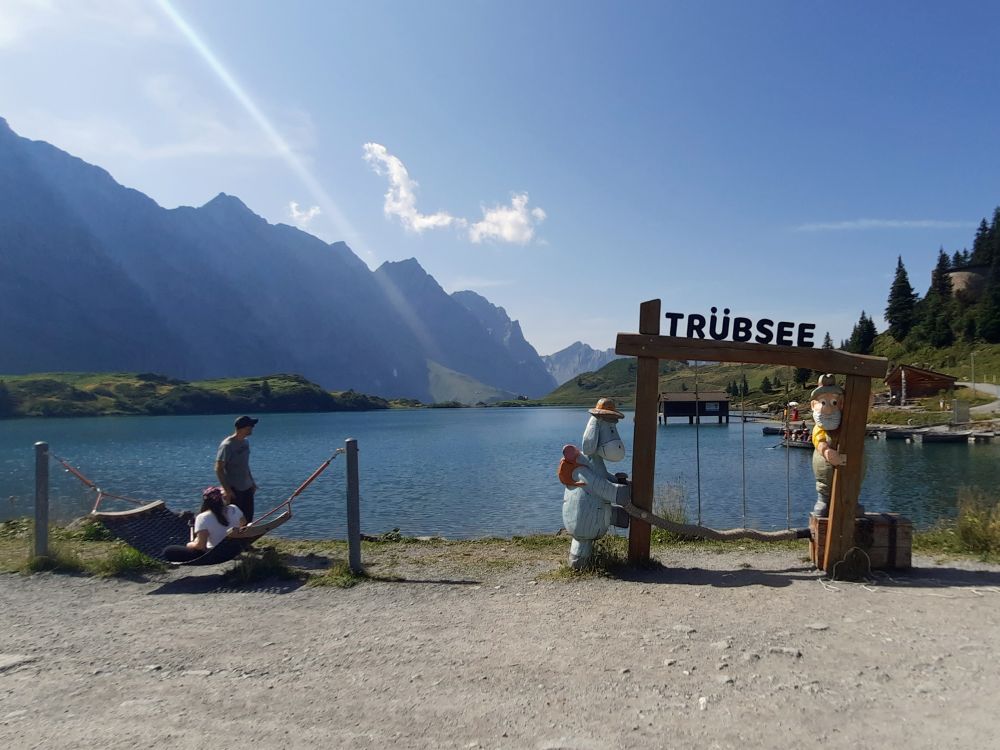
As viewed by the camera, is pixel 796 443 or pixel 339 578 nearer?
pixel 339 578

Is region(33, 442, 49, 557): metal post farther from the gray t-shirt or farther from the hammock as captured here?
the gray t-shirt

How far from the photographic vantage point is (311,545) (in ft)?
39.2

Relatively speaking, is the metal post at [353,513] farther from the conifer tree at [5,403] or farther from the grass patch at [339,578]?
the conifer tree at [5,403]

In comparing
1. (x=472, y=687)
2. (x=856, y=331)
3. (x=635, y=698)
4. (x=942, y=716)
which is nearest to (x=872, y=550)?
(x=942, y=716)

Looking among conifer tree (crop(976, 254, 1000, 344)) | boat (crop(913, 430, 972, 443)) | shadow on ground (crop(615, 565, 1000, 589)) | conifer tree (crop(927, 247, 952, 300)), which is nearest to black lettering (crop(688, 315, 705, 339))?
shadow on ground (crop(615, 565, 1000, 589))

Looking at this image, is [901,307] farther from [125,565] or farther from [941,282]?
[125,565]

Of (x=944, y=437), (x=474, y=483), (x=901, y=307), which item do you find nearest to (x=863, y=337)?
(x=901, y=307)

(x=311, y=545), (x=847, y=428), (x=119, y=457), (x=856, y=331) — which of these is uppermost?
(x=856, y=331)

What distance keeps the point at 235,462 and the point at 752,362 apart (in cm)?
787

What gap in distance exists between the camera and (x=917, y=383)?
7256 cm

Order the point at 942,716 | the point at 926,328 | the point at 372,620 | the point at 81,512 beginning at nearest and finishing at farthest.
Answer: the point at 942,716 → the point at 372,620 → the point at 81,512 → the point at 926,328

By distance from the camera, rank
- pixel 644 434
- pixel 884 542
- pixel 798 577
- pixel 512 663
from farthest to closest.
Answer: pixel 644 434
pixel 884 542
pixel 798 577
pixel 512 663

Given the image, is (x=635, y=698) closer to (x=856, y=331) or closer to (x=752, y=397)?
(x=856, y=331)

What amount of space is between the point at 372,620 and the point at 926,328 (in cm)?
10998
